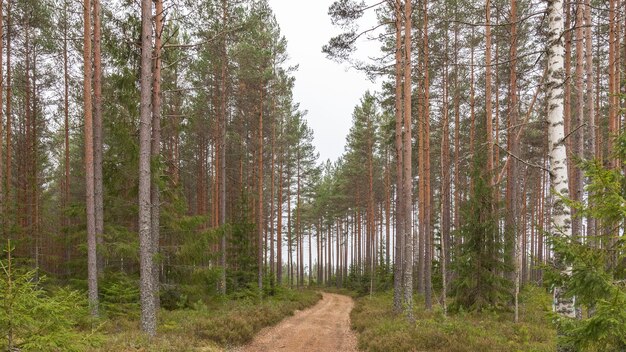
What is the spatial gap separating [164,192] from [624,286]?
1384 centimetres

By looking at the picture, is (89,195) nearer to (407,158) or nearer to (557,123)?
(407,158)

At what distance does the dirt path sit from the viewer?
Answer: 40.1ft

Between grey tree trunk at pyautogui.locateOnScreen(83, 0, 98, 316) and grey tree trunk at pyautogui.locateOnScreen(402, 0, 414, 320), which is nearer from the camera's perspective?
grey tree trunk at pyautogui.locateOnScreen(83, 0, 98, 316)

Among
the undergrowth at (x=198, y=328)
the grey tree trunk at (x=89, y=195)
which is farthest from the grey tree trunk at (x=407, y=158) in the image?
the grey tree trunk at (x=89, y=195)

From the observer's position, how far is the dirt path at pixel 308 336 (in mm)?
12219

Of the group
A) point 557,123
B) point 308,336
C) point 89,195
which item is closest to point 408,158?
point 308,336

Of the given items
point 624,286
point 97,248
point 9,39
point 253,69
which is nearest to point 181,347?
point 97,248

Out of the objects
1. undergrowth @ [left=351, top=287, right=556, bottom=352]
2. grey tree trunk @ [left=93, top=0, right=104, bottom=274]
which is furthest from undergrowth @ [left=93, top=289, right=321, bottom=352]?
undergrowth @ [left=351, top=287, right=556, bottom=352]

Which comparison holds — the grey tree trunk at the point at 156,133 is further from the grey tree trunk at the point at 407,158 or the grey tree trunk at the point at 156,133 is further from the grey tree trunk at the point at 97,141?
the grey tree trunk at the point at 407,158

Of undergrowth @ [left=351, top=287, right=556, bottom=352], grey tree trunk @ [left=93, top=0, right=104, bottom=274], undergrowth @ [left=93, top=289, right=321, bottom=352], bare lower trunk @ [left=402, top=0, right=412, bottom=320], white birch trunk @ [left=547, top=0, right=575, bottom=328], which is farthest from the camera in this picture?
bare lower trunk @ [left=402, top=0, right=412, bottom=320]

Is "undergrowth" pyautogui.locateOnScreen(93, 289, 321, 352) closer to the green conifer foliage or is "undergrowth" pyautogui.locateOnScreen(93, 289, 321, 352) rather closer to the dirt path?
the dirt path

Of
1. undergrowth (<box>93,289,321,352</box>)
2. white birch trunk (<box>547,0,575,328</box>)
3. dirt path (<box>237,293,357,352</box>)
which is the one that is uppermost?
white birch trunk (<box>547,0,575,328</box>)

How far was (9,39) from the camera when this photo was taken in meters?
17.4

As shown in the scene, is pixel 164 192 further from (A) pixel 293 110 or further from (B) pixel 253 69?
(A) pixel 293 110
